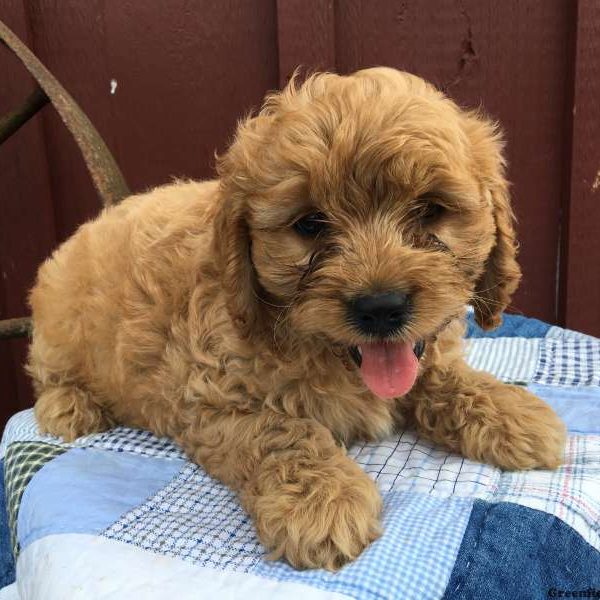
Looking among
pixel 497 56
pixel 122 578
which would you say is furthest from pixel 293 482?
pixel 497 56

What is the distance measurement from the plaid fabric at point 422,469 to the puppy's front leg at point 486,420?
0.17ft

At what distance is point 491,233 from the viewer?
1.89m

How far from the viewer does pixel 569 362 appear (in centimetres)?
272

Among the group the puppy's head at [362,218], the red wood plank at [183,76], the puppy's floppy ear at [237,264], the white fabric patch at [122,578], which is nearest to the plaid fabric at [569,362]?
the puppy's head at [362,218]

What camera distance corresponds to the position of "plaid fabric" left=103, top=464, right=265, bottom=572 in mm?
1614

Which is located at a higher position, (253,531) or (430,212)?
(430,212)

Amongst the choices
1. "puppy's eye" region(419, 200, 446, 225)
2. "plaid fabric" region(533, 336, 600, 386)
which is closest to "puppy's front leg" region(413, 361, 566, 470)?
"plaid fabric" region(533, 336, 600, 386)

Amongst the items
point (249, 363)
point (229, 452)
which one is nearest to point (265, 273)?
point (249, 363)

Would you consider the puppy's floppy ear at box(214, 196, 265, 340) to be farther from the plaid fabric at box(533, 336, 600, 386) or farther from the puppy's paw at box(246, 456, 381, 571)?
the plaid fabric at box(533, 336, 600, 386)

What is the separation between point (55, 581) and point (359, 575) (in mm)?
700

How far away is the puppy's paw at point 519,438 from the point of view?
6.28 feet

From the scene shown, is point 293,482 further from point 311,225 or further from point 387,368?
point 311,225

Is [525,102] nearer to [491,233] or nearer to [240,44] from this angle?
[240,44]

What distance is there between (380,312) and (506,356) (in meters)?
1.48
